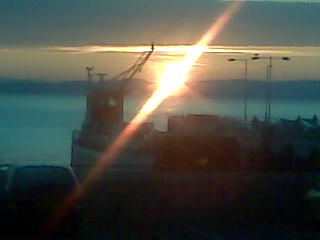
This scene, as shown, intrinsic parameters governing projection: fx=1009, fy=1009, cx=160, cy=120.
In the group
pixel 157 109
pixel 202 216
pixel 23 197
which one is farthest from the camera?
pixel 157 109

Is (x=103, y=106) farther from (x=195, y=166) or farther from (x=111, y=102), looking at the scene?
(x=195, y=166)

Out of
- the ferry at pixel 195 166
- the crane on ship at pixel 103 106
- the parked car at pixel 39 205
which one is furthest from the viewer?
the crane on ship at pixel 103 106

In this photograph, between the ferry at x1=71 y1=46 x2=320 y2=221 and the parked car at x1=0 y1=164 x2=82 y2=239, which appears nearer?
the parked car at x1=0 y1=164 x2=82 y2=239

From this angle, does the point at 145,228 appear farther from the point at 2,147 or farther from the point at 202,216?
the point at 2,147

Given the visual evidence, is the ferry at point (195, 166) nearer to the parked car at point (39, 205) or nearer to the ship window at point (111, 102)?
the ship window at point (111, 102)

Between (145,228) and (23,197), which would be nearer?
(23,197)

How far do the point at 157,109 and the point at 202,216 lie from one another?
11529 centimetres

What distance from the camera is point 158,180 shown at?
26891 mm

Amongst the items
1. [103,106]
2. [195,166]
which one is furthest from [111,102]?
[195,166]

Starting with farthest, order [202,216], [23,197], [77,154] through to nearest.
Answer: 1. [77,154]
2. [202,216]
3. [23,197]

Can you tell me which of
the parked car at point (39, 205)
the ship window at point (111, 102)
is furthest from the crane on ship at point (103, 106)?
the parked car at point (39, 205)

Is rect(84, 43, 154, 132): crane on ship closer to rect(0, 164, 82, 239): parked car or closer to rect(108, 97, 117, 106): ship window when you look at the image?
rect(108, 97, 117, 106): ship window

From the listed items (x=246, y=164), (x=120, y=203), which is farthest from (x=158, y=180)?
(x=246, y=164)

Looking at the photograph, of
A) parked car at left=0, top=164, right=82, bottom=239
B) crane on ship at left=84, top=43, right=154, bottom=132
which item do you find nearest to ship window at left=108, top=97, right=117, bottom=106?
crane on ship at left=84, top=43, right=154, bottom=132
